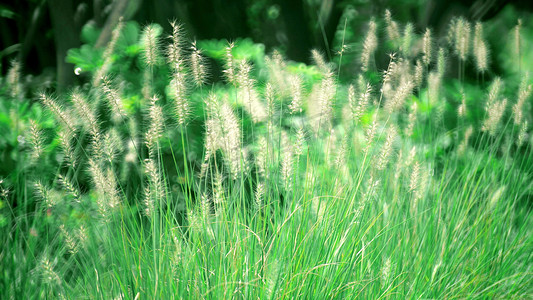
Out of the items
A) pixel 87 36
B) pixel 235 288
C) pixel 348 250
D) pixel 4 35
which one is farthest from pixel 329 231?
pixel 4 35

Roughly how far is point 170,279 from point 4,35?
3687mm

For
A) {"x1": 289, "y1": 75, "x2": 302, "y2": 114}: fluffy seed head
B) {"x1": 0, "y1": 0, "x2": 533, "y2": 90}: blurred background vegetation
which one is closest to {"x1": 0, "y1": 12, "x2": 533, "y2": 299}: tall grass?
{"x1": 289, "y1": 75, "x2": 302, "y2": 114}: fluffy seed head

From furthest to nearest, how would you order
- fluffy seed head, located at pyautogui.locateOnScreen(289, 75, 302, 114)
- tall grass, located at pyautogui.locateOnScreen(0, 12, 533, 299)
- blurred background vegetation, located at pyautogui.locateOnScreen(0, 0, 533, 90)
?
blurred background vegetation, located at pyautogui.locateOnScreen(0, 0, 533, 90), fluffy seed head, located at pyautogui.locateOnScreen(289, 75, 302, 114), tall grass, located at pyautogui.locateOnScreen(0, 12, 533, 299)

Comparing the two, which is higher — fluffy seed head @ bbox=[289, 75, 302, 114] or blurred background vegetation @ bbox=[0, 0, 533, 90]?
blurred background vegetation @ bbox=[0, 0, 533, 90]

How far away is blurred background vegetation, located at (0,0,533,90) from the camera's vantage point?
4.04 meters

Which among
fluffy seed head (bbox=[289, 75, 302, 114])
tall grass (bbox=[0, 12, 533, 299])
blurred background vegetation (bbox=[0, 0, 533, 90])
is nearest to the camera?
tall grass (bbox=[0, 12, 533, 299])

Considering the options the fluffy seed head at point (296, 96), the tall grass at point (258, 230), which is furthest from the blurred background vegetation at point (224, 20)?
the fluffy seed head at point (296, 96)

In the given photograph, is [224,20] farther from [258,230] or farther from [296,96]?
[258,230]

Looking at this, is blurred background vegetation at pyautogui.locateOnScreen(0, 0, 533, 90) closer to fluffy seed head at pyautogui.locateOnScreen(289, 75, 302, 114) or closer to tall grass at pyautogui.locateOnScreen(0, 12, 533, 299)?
tall grass at pyautogui.locateOnScreen(0, 12, 533, 299)

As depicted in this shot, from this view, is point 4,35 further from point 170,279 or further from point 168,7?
point 170,279

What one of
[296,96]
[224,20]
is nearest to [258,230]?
[296,96]

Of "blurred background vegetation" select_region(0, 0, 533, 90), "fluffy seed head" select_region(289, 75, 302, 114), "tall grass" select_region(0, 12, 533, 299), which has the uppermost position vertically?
"blurred background vegetation" select_region(0, 0, 533, 90)

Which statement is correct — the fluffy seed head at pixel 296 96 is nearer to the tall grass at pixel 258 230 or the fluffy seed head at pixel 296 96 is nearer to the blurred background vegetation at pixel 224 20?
the tall grass at pixel 258 230

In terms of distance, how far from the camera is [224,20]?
4.27 m
